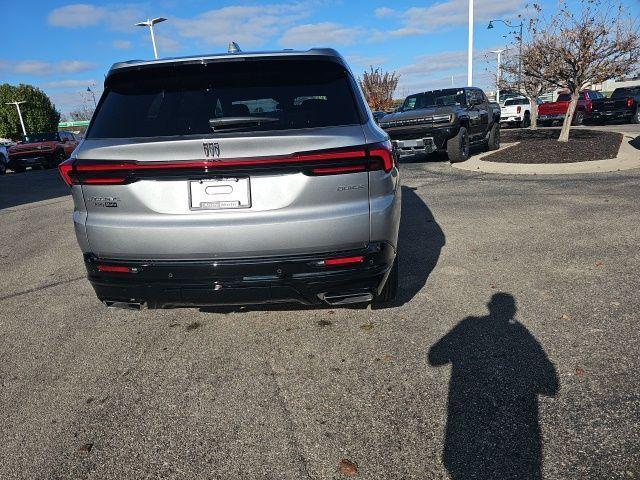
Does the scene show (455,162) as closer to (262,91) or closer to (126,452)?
(262,91)

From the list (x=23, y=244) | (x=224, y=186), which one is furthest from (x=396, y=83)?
(x=224, y=186)

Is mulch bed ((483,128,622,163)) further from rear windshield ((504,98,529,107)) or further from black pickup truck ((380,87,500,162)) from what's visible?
rear windshield ((504,98,529,107))

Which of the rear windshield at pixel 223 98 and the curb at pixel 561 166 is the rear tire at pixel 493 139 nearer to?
the curb at pixel 561 166

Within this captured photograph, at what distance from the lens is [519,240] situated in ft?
17.1

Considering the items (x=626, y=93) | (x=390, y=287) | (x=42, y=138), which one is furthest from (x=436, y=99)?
(x=42, y=138)

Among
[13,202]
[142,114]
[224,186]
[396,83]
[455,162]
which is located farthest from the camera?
[396,83]

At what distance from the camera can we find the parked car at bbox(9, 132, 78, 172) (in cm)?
2034

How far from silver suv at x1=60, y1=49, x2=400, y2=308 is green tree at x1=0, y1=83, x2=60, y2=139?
61.6m

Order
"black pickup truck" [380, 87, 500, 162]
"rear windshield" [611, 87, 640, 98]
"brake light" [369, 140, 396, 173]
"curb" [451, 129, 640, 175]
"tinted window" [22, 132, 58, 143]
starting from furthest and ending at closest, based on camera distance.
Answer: "rear windshield" [611, 87, 640, 98], "tinted window" [22, 132, 58, 143], "black pickup truck" [380, 87, 500, 162], "curb" [451, 129, 640, 175], "brake light" [369, 140, 396, 173]

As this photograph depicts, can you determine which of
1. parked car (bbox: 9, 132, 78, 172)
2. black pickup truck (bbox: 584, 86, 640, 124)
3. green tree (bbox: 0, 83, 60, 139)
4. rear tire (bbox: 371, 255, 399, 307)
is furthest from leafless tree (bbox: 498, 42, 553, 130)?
green tree (bbox: 0, 83, 60, 139)

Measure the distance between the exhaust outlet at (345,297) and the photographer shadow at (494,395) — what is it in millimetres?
577

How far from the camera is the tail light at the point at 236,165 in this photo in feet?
8.20

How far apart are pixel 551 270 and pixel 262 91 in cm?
304

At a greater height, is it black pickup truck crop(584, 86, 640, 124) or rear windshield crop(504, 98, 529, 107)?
rear windshield crop(504, 98, 529, 107)
